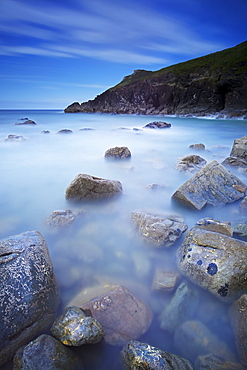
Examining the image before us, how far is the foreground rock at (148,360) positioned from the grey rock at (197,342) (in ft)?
0.90

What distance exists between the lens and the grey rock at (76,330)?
6.61 feet

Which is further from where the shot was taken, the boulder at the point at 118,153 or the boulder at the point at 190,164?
the boulder at the point at 118,153

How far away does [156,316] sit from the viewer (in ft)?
8.38

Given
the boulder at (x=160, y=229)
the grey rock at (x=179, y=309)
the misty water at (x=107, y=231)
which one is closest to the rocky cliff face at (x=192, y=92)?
the misty water at (x=107, y=231)

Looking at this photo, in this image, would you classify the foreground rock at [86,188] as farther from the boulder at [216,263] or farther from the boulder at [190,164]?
the boulder at [190,164]

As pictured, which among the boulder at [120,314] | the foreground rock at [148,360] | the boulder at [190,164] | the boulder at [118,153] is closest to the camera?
the foreground rock at [148,360]

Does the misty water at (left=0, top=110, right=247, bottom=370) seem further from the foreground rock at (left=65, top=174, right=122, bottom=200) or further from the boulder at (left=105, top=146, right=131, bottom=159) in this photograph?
the boulder at (left=105, top=146, right=131, bottom=159)

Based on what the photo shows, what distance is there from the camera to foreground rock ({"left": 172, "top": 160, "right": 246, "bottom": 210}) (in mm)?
A: 4584

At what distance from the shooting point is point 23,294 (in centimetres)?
220

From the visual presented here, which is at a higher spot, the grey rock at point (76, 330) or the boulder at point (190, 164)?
the boulder at point (190, 164)

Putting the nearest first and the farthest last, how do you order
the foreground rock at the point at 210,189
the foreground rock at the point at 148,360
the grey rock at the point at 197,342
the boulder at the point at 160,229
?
the foreground rock at the point at 148,360 < the grey rock at the point at 197,342 < the boulder at the point at 160,229 < the foreground rock at the point at 210,189

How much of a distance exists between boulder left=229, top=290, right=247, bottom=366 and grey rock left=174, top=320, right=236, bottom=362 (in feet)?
0.33

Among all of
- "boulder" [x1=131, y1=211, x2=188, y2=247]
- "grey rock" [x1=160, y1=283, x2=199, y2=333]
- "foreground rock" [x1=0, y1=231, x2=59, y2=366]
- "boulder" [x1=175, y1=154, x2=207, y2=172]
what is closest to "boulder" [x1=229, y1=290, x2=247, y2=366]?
"grey rock" [x1=160, y1=283, x2=199, y2=333]

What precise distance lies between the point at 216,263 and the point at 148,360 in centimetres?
136
